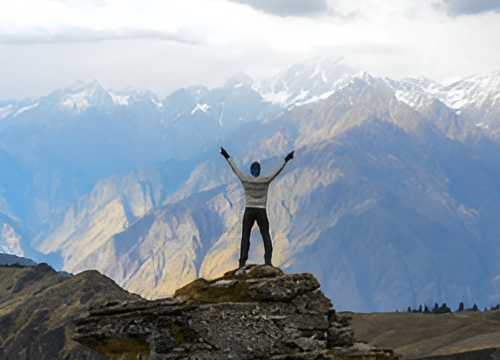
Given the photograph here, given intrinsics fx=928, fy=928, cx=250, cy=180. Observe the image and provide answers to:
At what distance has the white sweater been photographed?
2728 centimetres

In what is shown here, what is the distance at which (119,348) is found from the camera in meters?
24.6

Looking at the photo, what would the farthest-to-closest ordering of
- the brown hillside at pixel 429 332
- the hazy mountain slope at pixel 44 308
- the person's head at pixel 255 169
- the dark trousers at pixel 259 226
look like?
1. the hazy mountain slope at pixel 44 308
2. the brown hillside at pixel 429 332
3. the person's head at pixel 255 169
4. the dark trousers at pixel 259 226

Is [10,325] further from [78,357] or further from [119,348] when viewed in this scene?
[119,348]

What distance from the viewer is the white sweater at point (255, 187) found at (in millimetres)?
27281

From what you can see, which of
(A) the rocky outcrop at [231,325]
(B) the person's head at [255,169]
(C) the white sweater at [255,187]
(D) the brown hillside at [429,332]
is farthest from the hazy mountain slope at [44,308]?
(A) the rocky outcrop at [231,325]

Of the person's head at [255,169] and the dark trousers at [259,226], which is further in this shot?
the person's head at [255,169]

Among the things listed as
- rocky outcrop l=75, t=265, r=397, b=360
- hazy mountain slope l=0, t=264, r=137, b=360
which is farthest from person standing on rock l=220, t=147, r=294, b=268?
hazy mountain slope l=0, t=264, r=137, b=360

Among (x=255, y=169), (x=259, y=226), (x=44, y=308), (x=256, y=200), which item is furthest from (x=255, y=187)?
(x=44, y=308)

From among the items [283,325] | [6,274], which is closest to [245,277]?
[283,325]

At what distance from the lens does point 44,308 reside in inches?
5059

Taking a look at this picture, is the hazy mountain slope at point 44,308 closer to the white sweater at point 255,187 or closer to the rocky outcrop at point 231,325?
the white sweater at point 255,187

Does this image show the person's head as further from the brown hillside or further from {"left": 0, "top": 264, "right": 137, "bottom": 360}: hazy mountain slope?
{"left": 0, "top": 264, "right": 137, "bottom": 360}: hazy mountain slope

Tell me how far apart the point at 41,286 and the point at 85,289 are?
40.3 ft

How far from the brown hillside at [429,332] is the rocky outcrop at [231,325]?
70381 millimetres
